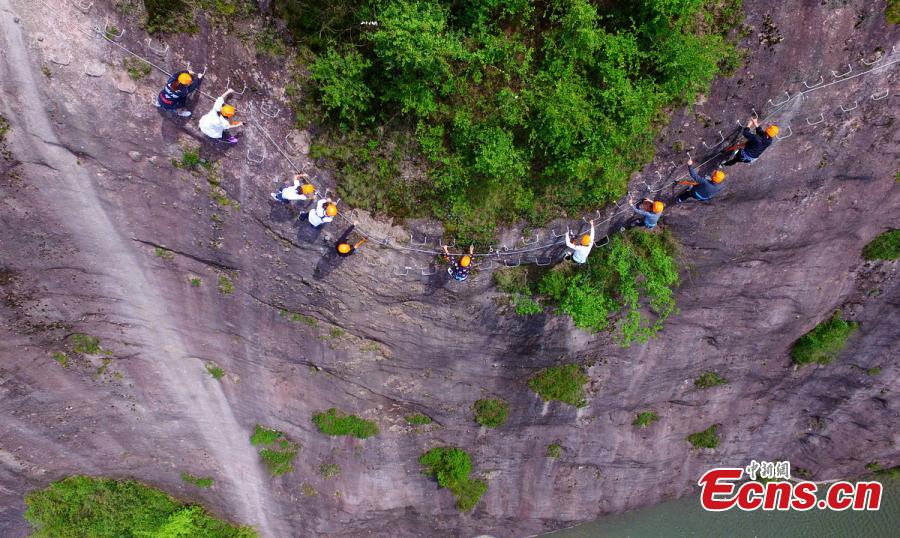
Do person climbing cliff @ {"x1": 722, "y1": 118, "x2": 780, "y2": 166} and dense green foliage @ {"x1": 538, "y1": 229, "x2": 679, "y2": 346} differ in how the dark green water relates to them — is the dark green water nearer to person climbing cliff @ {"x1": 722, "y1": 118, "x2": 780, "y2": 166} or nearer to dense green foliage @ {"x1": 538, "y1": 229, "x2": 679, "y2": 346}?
dense green foliage @ {"x1": 538, "y1": 229, "x2": 679, "y2": 346}

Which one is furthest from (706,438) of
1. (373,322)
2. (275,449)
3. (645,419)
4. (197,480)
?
(197,480)

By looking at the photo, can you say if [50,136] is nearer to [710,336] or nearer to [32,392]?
[32,392]

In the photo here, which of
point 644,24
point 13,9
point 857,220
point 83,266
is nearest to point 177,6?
point 13,9

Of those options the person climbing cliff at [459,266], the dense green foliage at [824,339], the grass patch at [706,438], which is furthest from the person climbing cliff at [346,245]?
the dense green foliage at [824,339]

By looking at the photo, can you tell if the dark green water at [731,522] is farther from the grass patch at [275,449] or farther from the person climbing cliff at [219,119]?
the person climbing cliff at [219,119]

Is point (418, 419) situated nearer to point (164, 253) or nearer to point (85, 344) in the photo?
point (164, 253)
